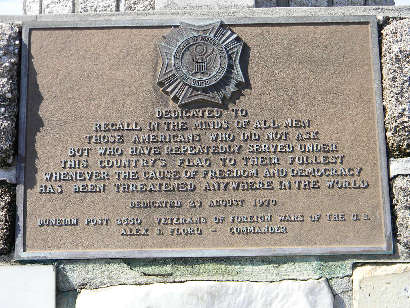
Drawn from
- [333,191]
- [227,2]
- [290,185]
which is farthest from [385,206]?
[227,2]

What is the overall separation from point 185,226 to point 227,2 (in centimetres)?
161

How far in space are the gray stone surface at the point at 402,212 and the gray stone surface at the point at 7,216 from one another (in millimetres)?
2493

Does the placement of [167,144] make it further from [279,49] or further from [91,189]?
[279,49]

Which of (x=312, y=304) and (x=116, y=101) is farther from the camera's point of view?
(x=116, y=101)

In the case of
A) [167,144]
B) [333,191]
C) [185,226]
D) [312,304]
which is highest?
[167,144]

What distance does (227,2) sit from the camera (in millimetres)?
3525

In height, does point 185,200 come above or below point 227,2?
below

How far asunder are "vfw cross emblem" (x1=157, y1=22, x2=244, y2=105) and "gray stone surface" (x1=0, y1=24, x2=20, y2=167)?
978 mm

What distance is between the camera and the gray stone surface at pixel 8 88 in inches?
126

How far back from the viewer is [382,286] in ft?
10.2

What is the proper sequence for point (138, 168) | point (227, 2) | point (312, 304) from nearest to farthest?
point (312, 304) < point (138, 168) < point (227, 2)

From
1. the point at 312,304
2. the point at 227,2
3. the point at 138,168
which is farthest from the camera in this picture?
the point at 227,2

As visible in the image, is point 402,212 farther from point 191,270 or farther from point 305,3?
point 305,3

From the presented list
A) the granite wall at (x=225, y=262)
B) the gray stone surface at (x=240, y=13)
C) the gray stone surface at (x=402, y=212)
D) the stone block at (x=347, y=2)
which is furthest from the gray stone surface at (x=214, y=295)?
the stone block at (x=347, y=2)
